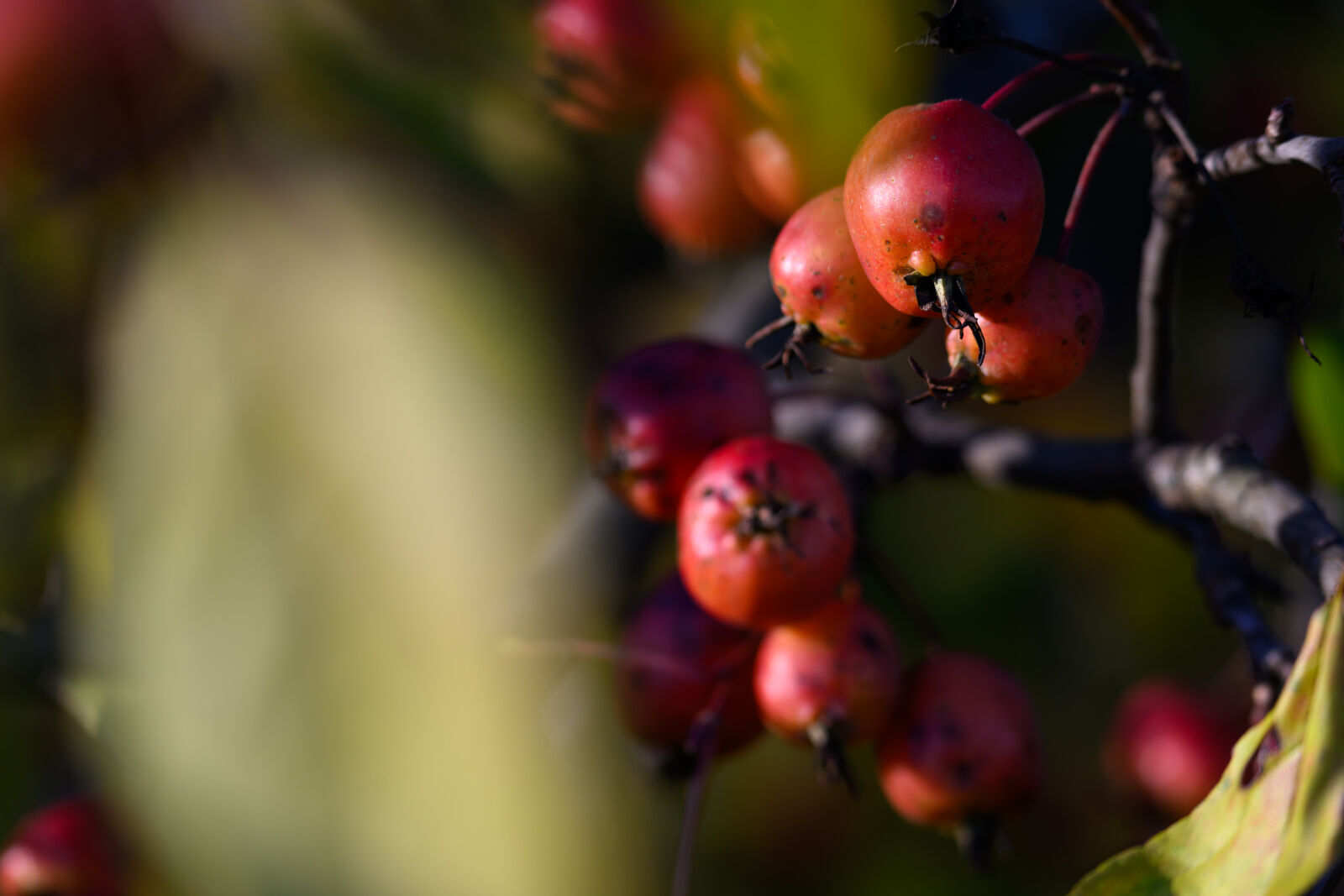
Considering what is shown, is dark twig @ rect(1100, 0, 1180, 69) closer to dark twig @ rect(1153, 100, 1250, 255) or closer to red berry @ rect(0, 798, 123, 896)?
dark twig @ rect(1153, 100, 1250, 255)

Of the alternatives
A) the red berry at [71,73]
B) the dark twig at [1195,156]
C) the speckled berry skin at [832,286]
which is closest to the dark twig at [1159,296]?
the dark twig at [1195,156]

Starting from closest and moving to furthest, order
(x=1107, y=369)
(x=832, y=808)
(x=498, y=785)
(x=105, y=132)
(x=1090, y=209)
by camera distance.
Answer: (x=498, y=785) < (x=105, y=132) < (x=1090, y=209) < (x=832, y=808) < (x=1107, y=369)

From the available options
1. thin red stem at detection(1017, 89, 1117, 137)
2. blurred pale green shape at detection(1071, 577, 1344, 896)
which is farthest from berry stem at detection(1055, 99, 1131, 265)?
blurred pale green shape at detection(1071, 577, 1344, 896)

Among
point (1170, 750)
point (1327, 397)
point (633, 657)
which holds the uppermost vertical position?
point (1327, 397)

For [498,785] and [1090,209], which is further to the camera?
[1090,209]

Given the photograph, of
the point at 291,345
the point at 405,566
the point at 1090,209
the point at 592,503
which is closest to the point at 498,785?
the point at 405,566

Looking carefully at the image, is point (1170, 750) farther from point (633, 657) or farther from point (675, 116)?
point (675, 116)

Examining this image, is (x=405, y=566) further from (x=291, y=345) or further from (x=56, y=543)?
(x=56, y=543)

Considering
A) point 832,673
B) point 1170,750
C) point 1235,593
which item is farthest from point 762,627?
point 1170,750
